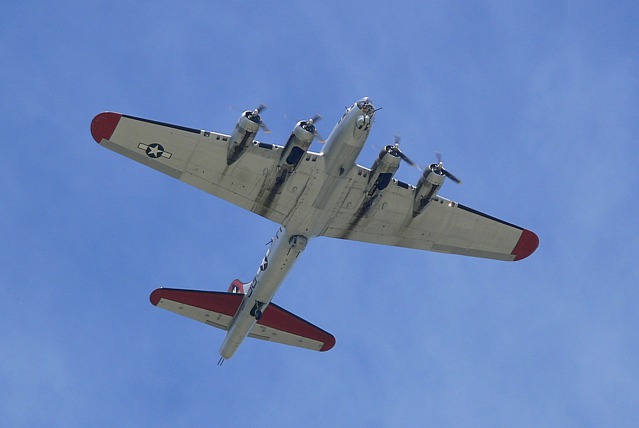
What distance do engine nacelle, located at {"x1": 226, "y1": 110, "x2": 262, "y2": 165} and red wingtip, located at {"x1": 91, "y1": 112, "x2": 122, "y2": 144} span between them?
4788mm

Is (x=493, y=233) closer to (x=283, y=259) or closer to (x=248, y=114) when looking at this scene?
(x=283, y=259)

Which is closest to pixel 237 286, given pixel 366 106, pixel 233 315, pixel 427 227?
pixel 233 315

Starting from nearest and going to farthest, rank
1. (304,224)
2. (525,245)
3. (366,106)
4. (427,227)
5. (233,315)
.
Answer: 1. (366,106)
2. (304,224)
3. (427,227)
4. (233,315)
5. (525,245)

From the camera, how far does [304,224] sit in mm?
40250

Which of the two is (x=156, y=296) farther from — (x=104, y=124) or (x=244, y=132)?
(x=244, y=132)

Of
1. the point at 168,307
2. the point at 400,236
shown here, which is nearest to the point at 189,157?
the point at 168,307

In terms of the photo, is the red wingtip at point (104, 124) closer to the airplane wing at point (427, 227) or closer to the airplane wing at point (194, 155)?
the airplane wing at point (194, 155)

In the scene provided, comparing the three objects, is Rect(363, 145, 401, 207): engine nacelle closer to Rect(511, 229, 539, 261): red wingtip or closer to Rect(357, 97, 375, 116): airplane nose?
Rect(357, 97, 375, 116): airplane nose

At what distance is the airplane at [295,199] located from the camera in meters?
37.4

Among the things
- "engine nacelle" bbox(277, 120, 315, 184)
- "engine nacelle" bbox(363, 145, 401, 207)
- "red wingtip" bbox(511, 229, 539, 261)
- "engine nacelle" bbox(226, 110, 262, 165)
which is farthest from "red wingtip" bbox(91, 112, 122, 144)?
"red wingtip" bbox(511, 229, 539, 261)

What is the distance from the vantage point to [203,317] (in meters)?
43.4

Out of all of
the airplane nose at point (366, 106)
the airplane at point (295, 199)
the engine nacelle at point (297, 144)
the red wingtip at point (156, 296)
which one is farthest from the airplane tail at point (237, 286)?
the airplane nose at point (366, 106)

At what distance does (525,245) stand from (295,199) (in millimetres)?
12399

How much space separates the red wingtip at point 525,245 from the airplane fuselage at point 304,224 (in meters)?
10.3
